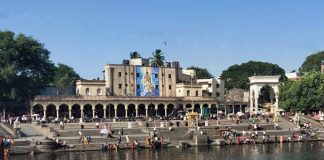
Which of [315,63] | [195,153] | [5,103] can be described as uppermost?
[315,63]

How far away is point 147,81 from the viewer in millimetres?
102062

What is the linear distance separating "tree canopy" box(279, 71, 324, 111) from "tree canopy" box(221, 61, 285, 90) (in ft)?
156

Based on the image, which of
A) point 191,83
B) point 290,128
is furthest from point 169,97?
point 290,128

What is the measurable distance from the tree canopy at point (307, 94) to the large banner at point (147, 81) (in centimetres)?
2320

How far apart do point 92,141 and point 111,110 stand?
3648cm

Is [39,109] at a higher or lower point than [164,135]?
higher

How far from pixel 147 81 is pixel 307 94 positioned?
27233 millimetres

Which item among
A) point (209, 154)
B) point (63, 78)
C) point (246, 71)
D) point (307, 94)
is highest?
point (246, 71)

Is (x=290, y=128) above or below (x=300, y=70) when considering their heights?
below

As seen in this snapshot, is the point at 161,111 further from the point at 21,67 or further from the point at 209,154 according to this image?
the point at 209,154

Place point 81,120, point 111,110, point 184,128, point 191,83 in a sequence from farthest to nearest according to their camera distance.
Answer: point 191,83, point 111,110, point 81,120, point 184,128

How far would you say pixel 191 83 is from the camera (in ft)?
348

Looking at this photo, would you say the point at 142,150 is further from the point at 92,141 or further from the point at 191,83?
the point at 191,83

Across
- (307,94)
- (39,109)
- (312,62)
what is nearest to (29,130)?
(39,109)
